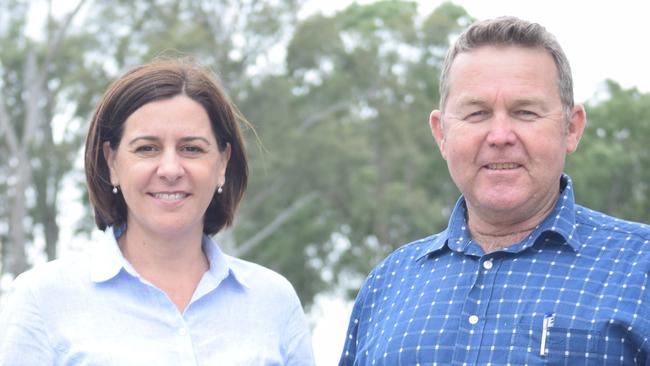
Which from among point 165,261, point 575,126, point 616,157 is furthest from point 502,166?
point 616,157

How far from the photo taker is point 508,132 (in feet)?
12.1

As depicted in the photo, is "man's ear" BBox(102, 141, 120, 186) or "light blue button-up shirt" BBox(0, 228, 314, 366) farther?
"man's ear" BBox(102, 141, 120, 186)

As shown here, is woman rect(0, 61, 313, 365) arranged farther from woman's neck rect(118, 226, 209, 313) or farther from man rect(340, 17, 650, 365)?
man rect(340, 17, 650, 365)

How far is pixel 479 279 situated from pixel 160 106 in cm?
121

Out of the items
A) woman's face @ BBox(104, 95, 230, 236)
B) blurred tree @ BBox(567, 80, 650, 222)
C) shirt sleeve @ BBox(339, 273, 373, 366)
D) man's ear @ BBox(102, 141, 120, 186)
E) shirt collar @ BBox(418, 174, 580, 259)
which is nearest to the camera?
shirt collar @ BBox(418, 174, 580, 259)

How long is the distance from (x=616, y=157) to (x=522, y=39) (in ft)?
78.7

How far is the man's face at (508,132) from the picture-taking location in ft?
12.2

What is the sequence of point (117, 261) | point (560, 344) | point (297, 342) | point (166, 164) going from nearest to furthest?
point (560, 344), point (166, 164), point (117, 261), point (297, 342)

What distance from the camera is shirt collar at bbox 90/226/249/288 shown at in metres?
3.97

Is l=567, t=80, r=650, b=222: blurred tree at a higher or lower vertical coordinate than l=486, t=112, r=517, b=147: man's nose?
lower

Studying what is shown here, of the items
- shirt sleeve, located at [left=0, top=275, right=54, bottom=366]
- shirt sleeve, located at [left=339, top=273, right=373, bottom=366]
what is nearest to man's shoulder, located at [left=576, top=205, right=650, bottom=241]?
shirt sleeve, located at [left=339, top=273, right=373, bottom=366]

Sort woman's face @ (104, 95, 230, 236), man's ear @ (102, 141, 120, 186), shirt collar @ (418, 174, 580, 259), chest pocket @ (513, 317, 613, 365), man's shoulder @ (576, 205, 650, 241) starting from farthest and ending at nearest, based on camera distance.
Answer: man's ear @ (102, 141, 120, 186), woman's face @ (104, 95, 230, 236), shirt collar @ (418, 174, 580, 259), man's shoulder @ (576, 205, 650, 241), chest pocket @ (513, 317, 613, 365)

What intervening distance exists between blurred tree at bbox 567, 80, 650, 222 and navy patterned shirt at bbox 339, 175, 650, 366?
22.1 m

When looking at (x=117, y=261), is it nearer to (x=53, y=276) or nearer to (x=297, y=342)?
(x=53, y=276)
